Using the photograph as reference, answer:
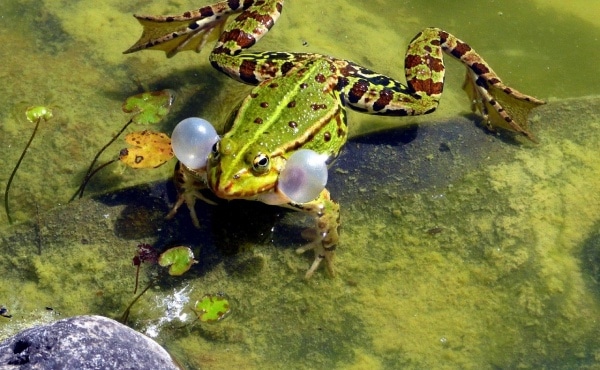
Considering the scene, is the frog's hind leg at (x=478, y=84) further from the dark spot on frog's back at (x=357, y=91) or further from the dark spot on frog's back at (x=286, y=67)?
the dark spot on frog's back at (x=286, y=67)

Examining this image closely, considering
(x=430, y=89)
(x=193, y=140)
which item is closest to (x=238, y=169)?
Result: (x=193, y=140)

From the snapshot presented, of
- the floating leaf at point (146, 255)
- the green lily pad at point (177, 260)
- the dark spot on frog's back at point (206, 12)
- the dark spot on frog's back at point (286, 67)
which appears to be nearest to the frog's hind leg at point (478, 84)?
the dark spot on frog's back at point (286, 67)

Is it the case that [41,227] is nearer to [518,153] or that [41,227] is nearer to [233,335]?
[233,335]

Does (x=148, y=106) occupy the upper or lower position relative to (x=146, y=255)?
upper

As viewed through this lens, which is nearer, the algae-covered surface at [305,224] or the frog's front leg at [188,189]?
the algae-covered surface at [305,224]

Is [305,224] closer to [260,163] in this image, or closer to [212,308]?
[260,163]
